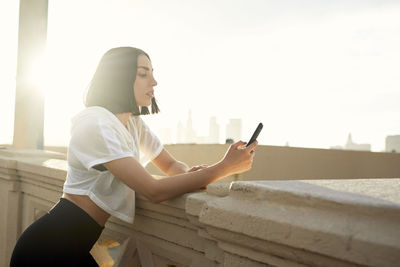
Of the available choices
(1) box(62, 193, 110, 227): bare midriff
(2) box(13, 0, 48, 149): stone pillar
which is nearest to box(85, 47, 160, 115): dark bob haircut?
(1) box(62, 193, 110, 227): bare midriff

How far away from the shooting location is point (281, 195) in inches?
34.6

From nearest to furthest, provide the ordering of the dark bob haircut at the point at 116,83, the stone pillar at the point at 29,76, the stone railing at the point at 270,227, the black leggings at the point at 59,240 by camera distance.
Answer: the stone railing at the point at 270,227
the black leggings at the point at 59,240
the dark bob haircut at the point at 116,83
the stone pillar at the point at 29,76

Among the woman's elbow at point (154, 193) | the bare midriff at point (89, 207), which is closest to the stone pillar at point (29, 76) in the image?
the bare midriff at point (89, 207)

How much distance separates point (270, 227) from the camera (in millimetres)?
835

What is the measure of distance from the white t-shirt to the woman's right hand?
0.33 m

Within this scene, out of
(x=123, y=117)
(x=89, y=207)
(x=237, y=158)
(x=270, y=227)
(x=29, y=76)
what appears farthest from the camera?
(x=29, y=76)

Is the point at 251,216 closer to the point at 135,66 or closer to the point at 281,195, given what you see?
the point at 281,195

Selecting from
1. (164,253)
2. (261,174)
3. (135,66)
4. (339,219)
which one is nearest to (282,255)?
(339,219)

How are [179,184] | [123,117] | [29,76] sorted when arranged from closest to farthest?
[179,184], [123,117], [29,76]

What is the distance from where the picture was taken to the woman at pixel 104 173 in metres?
1.22

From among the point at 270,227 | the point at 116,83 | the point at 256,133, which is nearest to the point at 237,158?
the point at 256,133

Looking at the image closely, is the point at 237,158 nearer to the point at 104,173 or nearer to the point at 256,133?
the point at 256,133

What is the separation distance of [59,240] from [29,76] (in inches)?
85.4

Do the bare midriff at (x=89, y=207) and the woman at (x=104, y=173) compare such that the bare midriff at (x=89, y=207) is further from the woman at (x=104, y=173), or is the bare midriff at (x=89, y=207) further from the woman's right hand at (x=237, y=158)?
the woman's right hand at (x=237, y=158)
